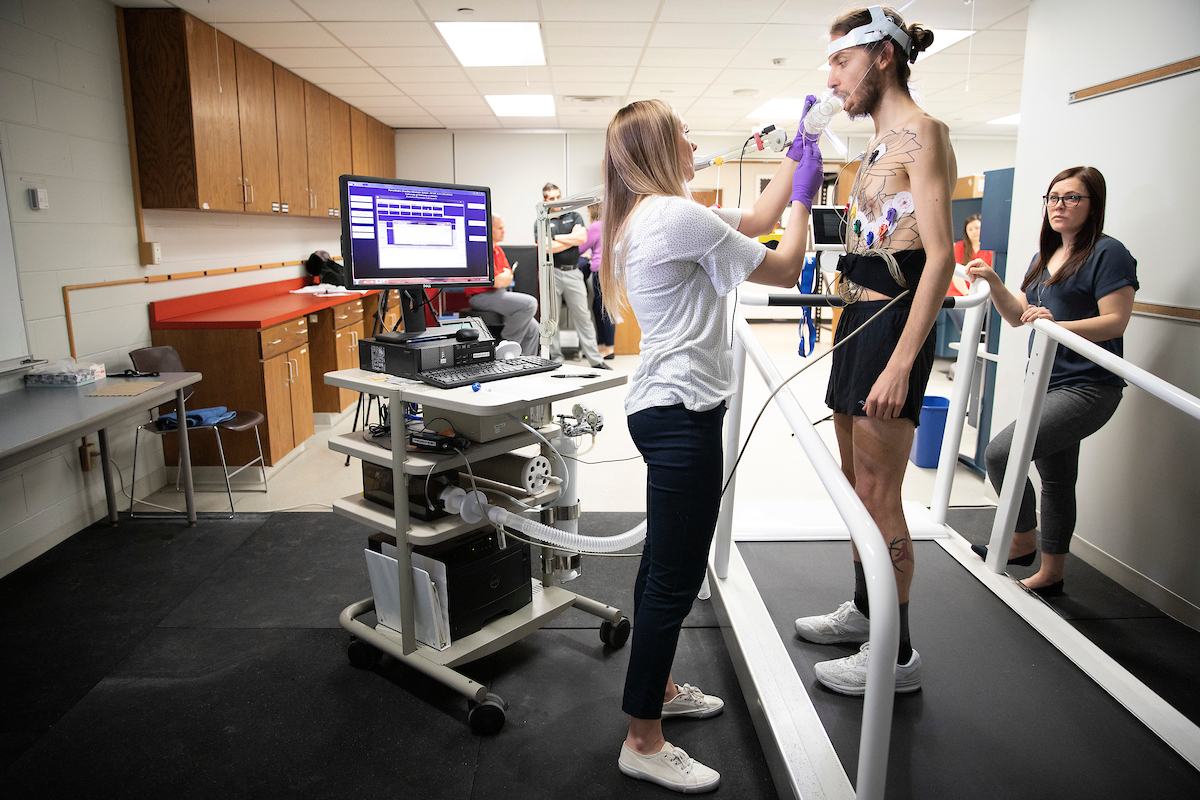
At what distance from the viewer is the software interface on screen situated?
192cm

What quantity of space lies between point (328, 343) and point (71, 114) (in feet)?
6.39

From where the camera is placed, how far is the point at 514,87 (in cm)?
628

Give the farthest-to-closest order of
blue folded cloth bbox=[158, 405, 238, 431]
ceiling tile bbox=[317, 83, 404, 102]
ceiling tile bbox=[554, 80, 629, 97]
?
ceiling tile bbox=[554, 80, 629, 97]
ceiling tile bbox=[317, 83, 404, 102]
blue folded cloth bbox=[158, 405, 238, 431]

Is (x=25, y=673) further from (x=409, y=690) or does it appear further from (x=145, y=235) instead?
(x=145, y=235)

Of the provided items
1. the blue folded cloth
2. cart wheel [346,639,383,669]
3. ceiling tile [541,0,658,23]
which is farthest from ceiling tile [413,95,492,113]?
cart wheel [346,639,383,669]

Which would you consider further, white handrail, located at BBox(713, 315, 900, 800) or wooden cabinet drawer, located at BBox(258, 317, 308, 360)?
wooden cabinet drawer, located at BBox(258, 317, 308, 360)

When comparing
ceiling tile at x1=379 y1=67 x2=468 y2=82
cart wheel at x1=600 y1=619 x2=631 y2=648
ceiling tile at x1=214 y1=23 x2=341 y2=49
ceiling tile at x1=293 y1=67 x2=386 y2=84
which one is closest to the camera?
cart wheel at x1=600 y1=619 x2=631 y2=648

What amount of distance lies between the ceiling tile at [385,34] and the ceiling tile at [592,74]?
4.03ft

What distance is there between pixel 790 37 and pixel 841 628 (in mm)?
4118

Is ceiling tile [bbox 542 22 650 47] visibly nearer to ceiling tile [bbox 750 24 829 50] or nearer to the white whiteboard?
A: ceiling tile [bbox 750 24 829 50]

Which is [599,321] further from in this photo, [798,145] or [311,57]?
[798,145]

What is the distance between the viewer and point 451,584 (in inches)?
73.2

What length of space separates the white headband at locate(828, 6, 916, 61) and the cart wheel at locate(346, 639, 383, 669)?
198 centimetres

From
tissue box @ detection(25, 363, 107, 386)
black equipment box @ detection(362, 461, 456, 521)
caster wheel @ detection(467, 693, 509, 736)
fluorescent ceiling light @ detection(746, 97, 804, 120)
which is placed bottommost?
caster wheel @ detection(467, 693, 509, 736)
